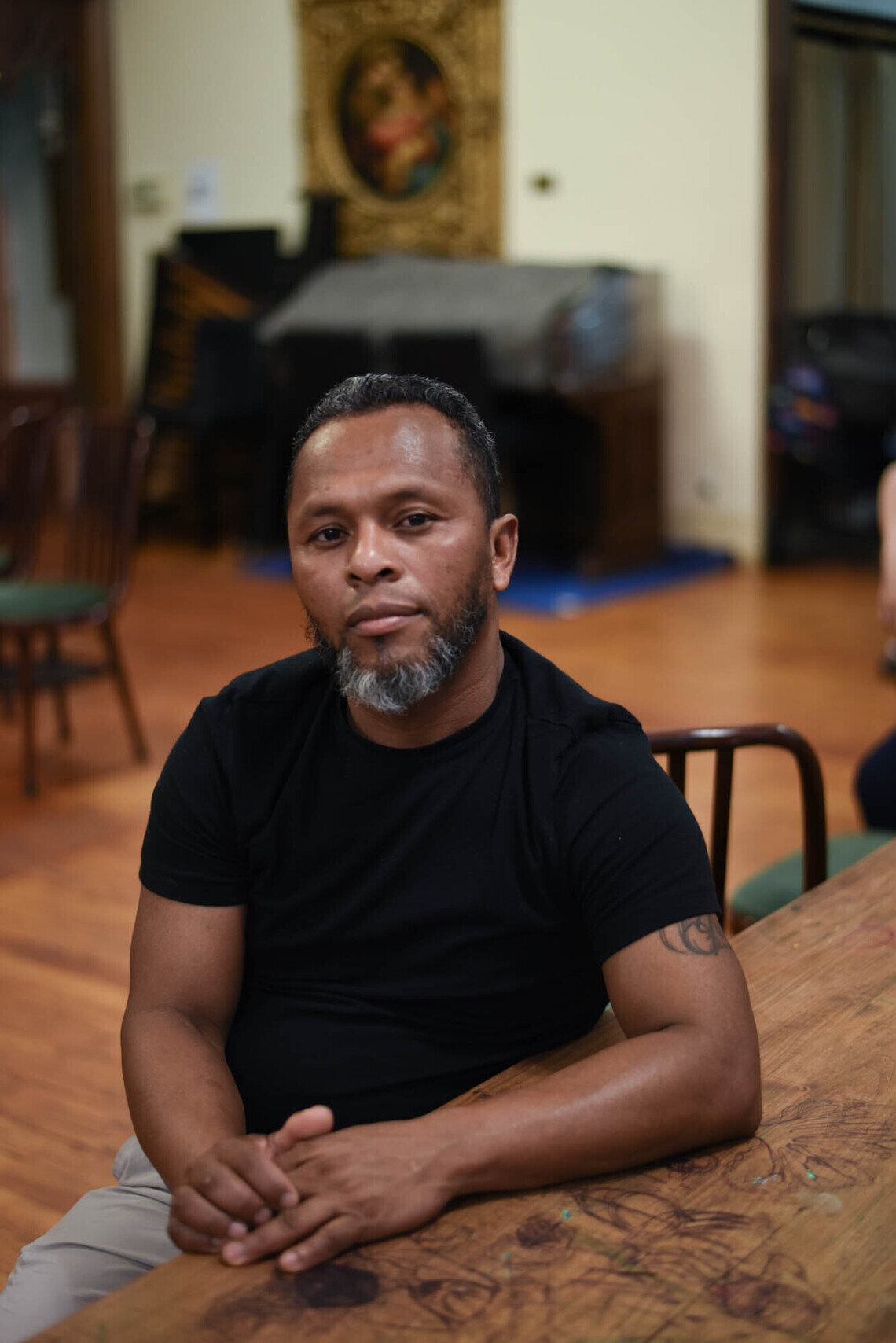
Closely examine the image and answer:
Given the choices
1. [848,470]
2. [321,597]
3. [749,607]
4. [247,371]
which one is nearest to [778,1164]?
[321,597]

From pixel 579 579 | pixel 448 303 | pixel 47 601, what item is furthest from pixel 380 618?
pixel 448 303

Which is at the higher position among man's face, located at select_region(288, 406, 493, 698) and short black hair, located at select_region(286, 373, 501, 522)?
short black hair, located at select_region(286, 373, 501, 522)

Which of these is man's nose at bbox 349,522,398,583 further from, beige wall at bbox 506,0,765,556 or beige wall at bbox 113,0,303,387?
beige wall at bbox 113,0,303,387

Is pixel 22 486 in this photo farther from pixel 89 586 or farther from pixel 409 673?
pixel 409 673

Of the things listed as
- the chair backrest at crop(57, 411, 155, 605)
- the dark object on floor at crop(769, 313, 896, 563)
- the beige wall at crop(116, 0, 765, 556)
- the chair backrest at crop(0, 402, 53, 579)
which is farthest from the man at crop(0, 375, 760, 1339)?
the beige wall at crop(116, 0, 765, 556)

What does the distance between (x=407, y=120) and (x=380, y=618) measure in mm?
6789

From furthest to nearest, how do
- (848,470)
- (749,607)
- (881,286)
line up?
(881,286), (848,470), (749,607)

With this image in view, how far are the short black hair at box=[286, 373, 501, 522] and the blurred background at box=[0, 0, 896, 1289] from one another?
2428mm

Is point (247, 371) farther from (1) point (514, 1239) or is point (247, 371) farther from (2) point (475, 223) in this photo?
(1) point (514, 1239)

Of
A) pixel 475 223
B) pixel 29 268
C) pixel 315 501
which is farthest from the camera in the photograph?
pixel 29 268

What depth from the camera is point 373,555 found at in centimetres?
114

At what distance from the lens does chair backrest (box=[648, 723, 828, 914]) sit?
5.26ft

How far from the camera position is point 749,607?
585cm

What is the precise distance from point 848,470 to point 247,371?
2.96 metres
